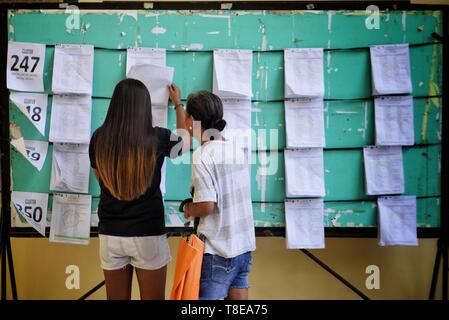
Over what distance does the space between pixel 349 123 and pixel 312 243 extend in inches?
22.2

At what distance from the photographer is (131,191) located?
1.66 m

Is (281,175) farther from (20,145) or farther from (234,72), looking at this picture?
(20,145)

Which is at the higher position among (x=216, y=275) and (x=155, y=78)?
(x=155, y=78)

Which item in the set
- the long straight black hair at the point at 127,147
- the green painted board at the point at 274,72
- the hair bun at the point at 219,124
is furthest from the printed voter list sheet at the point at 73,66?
the hair bun at the point at 219,124

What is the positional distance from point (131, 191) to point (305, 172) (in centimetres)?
79

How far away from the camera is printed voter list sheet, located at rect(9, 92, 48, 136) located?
201 cm

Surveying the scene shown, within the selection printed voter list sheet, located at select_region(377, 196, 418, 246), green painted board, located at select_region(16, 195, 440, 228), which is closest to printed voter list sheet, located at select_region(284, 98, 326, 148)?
green painted board, located at select_region(16, 195, 440, 228)

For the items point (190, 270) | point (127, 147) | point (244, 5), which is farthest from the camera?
point (244, 5)

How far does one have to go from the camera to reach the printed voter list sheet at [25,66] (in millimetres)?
1996

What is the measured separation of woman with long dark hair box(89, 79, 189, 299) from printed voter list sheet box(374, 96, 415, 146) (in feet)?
3.14

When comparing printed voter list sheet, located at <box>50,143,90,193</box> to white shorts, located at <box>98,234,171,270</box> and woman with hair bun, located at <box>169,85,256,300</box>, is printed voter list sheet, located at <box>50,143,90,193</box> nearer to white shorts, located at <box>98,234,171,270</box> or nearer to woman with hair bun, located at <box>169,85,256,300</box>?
white shorts, located at <box>98,234,171,270</box>

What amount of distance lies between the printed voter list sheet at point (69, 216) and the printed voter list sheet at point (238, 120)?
2.33ft

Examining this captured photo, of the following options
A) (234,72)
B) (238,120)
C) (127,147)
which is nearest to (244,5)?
(234,72)
